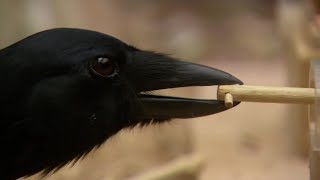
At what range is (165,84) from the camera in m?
0.89

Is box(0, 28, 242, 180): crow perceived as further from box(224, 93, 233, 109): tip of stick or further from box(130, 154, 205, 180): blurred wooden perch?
box(130, 154, 205, 180): blurred wooden perch

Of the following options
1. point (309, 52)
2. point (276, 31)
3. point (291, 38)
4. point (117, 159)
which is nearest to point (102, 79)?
point (117, 159)

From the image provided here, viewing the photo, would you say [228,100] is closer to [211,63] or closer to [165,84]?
[165,84]

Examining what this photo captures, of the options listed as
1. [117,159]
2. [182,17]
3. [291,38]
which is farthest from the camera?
[182,17]

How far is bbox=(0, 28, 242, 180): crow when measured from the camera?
83cm

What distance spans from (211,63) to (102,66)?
1108mm

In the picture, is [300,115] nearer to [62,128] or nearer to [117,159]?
[117,159]

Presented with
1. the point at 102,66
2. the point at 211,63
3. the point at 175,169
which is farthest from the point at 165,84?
the point at 211,63

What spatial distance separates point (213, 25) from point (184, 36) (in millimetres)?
250

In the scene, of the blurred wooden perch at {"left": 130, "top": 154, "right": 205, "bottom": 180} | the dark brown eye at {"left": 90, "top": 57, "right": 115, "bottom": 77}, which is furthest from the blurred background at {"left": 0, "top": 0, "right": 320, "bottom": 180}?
the dark brown eye at {"left": 90, "top": 57, "right": 115, "bottom": 77}

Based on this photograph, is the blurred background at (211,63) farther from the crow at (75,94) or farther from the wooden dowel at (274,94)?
the wooden dowel at (274,94)

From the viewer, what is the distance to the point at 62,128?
848 millimetres

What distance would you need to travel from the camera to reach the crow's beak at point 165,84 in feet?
2.89

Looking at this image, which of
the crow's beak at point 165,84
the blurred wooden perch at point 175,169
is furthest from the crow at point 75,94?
the blurred wooden perch at point 175,169
